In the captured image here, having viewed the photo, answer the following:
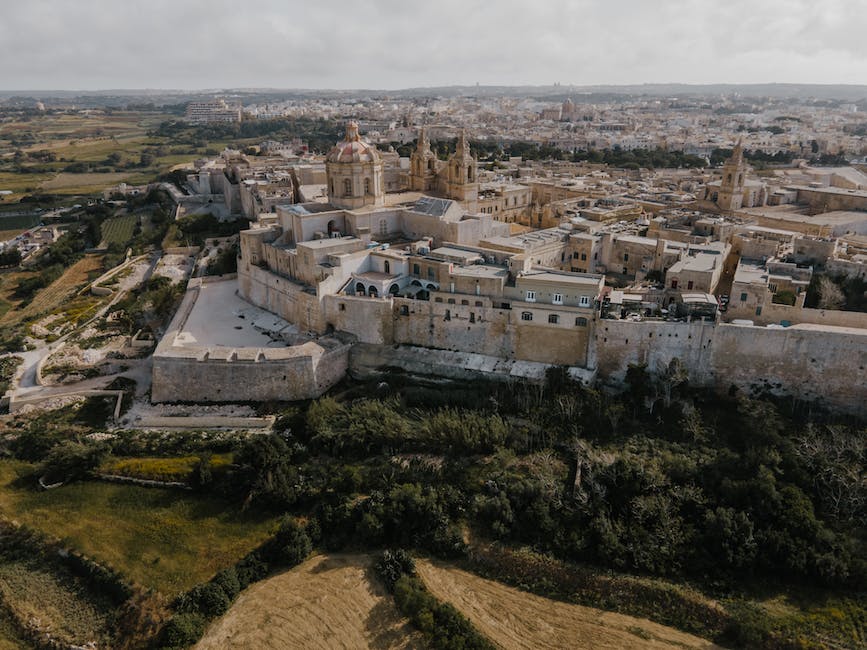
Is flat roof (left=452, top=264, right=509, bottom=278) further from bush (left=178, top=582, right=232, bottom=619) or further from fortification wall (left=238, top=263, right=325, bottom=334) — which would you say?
bush (left=178, top=582, right=232, bottom=619)

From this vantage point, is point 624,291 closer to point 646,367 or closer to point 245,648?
point 646,367

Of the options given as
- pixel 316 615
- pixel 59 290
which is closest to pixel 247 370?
pixel 316 615

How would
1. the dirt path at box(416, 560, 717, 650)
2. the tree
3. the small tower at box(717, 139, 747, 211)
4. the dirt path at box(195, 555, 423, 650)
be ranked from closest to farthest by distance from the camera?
the dirt path at box(416, 560, 717, 650)
the dirt path at box(195, 555, 423, 650)
the tree
the small tower at box(717, 139, 747, 211)

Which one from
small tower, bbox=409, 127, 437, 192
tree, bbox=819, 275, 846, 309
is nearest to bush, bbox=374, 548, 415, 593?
tree, bbox=819, 275, 846, 309

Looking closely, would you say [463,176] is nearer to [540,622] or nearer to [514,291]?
[514,291]

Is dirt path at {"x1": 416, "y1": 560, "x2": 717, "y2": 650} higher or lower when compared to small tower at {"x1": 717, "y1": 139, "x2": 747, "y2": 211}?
lower
